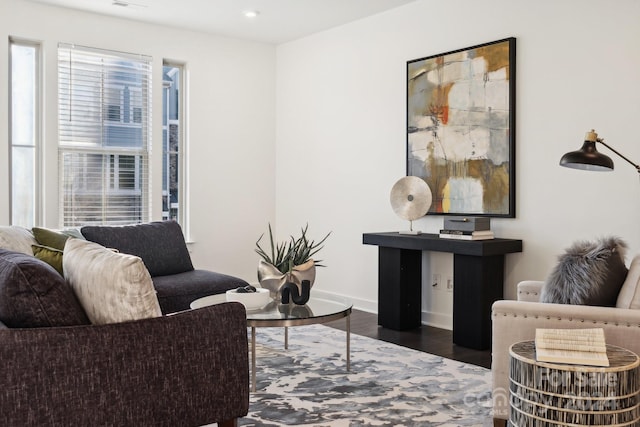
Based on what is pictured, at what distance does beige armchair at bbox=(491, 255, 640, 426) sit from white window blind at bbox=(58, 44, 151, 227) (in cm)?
405

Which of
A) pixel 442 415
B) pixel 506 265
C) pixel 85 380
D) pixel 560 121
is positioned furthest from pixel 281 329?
pixel 85 380

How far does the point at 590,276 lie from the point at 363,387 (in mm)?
1382

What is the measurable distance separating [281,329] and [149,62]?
2.82m

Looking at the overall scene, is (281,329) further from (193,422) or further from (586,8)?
(586,8)

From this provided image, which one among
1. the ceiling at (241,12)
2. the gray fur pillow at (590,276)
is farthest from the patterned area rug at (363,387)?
the ceiling at (241,12)

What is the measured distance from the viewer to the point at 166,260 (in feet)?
15.3

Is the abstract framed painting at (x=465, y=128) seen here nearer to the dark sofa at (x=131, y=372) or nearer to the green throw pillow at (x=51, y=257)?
the dark sofa at (x=131, y=372)

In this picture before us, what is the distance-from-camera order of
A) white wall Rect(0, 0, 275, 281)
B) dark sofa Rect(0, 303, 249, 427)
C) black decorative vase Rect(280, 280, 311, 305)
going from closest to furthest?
dark sofa Rect(0, 303, 249, 427), black decorative vase Rect(280, 280, 311, 305), white wall Rect(0, 0, 275, 281)

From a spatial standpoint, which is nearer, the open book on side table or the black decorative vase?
the open book on side table

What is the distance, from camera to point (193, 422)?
208 cm

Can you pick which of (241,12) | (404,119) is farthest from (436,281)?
(241,12)

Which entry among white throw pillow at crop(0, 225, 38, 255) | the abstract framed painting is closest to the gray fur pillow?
the abstract framed painting

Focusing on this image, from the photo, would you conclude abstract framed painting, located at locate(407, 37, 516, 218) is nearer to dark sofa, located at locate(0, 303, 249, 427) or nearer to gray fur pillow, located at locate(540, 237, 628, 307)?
gray fur pillow, located at locate(540, 237, 628, 307)

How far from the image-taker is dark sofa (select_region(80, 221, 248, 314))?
4.16 metres
